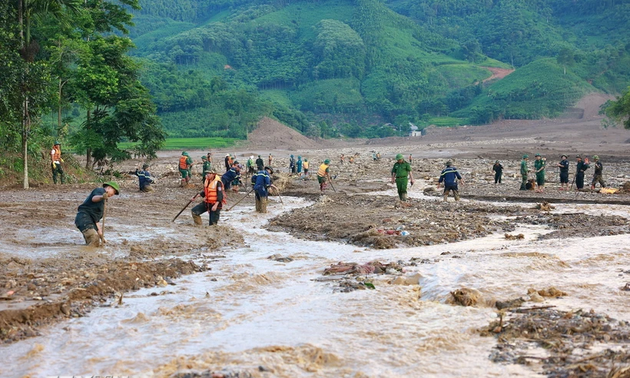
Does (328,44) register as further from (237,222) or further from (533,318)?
(533,318)

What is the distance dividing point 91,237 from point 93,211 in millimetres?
499

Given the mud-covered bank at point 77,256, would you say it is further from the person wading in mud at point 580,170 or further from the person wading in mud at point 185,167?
the person wading in mud at point 580,170

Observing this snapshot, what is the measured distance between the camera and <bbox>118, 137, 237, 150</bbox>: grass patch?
75.5 m

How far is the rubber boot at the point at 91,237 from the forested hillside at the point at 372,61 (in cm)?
7452

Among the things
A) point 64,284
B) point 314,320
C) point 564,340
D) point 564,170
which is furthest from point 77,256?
point 564,170

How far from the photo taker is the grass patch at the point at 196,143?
248 ft

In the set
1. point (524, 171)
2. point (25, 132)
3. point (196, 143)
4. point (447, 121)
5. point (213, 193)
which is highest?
point (447, 121)

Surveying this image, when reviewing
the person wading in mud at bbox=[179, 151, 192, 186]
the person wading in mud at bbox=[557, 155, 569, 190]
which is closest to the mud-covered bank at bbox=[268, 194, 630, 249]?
the person wading in mud at bbox=[557, 155, 569, 190]

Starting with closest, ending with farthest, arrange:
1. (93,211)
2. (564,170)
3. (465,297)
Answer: (465,297)
(93,211)
(564,170)

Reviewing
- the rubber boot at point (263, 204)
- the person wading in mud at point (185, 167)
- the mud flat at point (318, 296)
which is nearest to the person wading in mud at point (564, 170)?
the mud flat at point (318, 296)

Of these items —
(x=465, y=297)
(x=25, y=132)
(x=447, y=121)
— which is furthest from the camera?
(x=447, y=121)

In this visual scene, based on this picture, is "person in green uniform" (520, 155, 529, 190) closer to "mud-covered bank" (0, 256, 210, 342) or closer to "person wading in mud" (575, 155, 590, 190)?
"person wading in mud" (575, 155, 590, 190)

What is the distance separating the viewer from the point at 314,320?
332 inches

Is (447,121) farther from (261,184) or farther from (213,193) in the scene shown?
(213,193)
